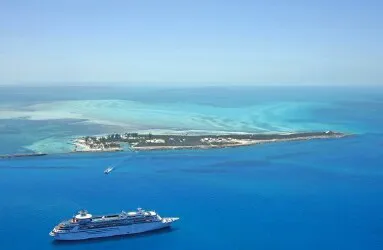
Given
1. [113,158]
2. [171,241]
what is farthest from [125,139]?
[171,241]

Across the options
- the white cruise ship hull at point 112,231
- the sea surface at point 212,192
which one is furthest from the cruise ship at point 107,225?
the sea surface at point 212,192

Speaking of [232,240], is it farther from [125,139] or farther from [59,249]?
[125,139]

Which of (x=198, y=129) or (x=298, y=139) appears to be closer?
(x=298, y=139)

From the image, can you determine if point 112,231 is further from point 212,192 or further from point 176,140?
point 176,140

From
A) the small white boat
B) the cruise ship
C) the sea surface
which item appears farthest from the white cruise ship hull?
the small white boat

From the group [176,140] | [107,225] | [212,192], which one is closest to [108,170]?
[212,192]

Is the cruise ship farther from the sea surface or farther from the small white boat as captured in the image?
the small white boat

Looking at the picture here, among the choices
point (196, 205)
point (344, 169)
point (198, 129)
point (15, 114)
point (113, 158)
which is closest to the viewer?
point (196, 205)
